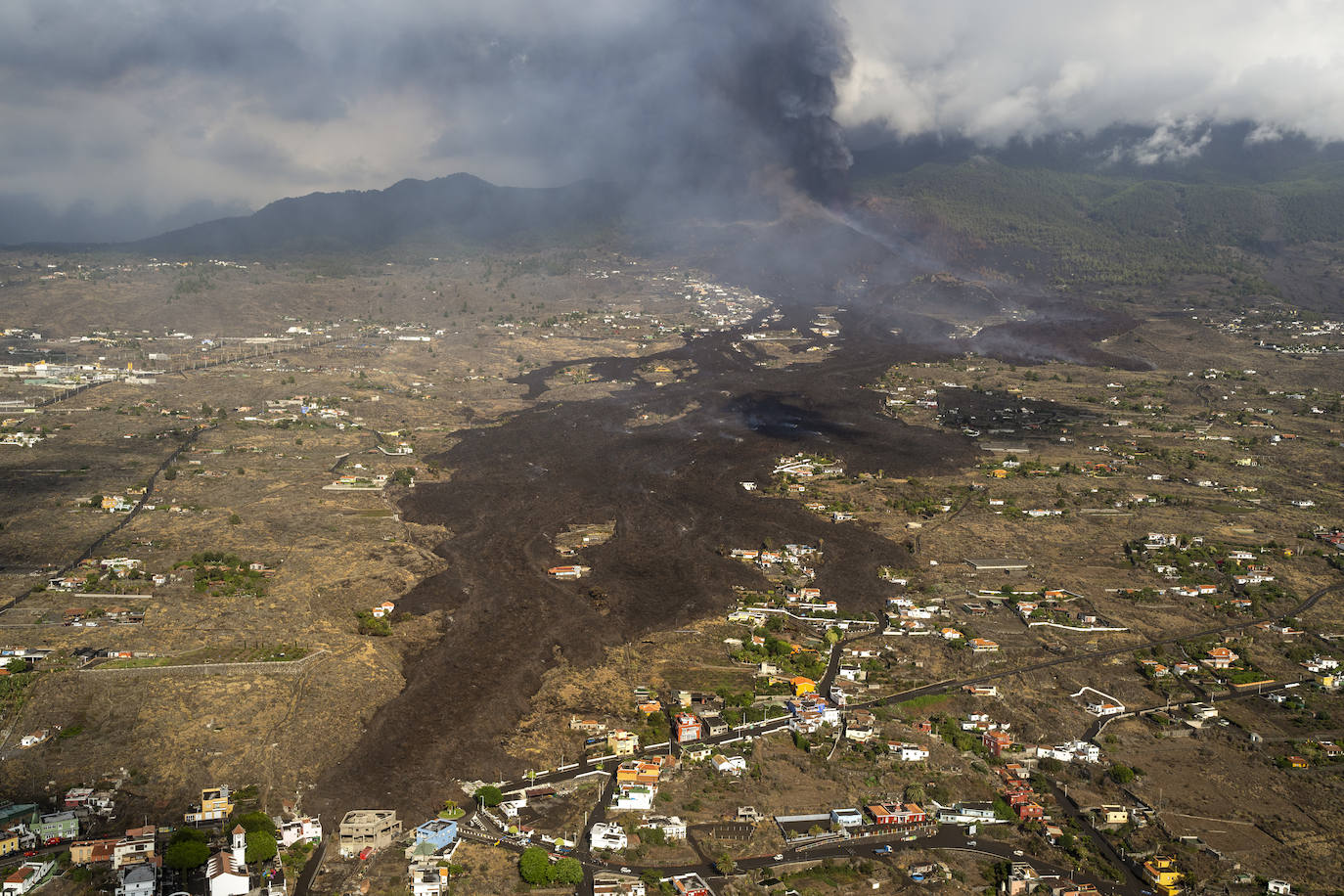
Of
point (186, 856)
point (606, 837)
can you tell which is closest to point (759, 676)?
point (606, 837)

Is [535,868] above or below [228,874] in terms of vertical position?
below

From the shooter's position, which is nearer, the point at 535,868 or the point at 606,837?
the point at 535,868

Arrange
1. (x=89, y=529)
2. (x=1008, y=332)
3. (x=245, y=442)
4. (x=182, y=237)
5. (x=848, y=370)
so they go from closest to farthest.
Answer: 1. (x=89, y=529)
2. (x=245, y=442)
3. (x=848, y=370)
4. (x=1008, y=332)
5. (x=182, y=237)

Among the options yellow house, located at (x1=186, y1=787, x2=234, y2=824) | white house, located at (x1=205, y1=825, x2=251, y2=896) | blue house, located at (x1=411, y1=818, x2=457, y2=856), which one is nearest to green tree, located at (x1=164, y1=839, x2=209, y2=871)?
white house, located at (x1=205, y1=825, x2=251, y2=896)

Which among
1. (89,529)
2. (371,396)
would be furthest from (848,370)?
(89,529)

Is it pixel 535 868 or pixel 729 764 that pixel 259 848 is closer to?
pixel 535 868

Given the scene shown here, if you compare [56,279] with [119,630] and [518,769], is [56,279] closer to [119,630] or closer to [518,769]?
[119,630]
